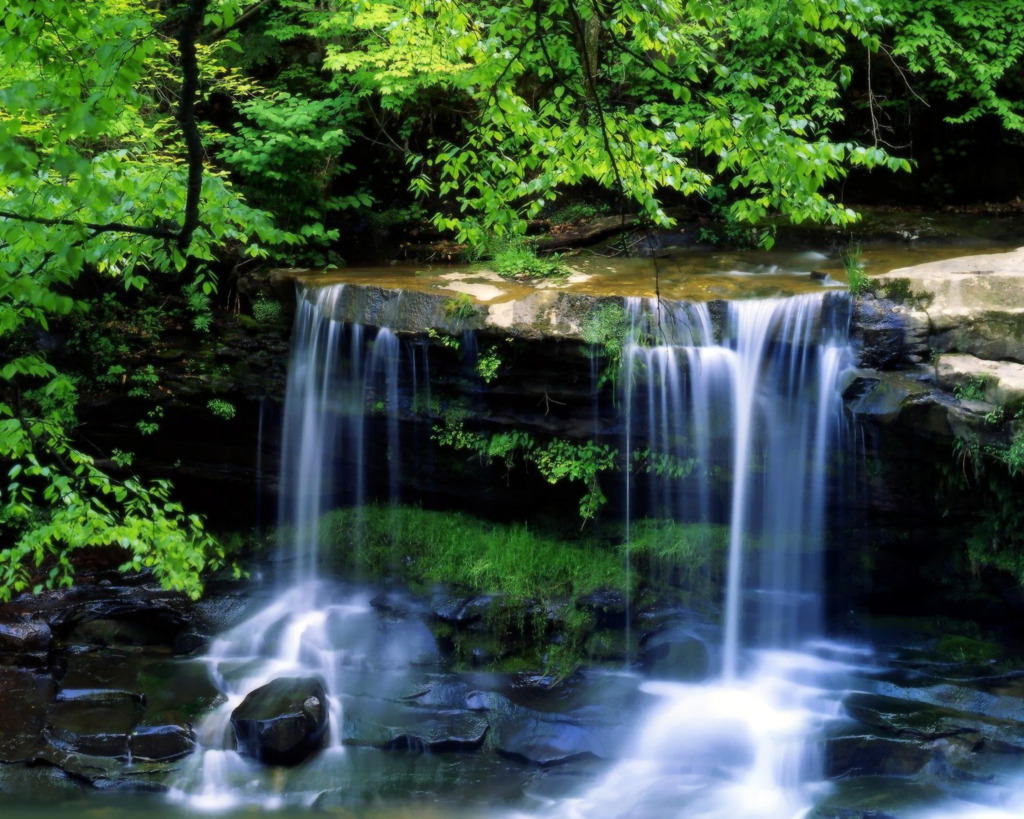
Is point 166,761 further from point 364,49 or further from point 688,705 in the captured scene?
point 364,49

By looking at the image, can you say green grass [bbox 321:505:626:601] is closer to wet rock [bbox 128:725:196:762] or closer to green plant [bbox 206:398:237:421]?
green plant [bbox 206:398:237:421]

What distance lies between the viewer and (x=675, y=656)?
762 cm

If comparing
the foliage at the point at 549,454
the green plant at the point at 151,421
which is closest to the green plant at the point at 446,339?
the foliage at the point at 549,454

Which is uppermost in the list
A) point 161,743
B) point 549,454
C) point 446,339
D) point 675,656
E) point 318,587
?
point 446,339

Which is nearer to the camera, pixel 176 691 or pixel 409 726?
pixel 409 726

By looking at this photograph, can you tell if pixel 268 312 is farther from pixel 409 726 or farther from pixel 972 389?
pixel 972 389

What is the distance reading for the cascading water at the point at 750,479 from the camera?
6.93 m

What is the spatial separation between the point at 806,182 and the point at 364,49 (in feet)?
29.7

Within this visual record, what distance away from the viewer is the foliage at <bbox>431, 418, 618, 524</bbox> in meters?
8.04

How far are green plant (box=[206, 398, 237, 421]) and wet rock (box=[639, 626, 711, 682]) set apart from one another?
4.84 m

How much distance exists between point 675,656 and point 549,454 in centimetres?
215

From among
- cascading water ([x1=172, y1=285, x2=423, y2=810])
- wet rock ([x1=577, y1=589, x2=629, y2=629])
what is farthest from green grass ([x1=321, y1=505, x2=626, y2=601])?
cascading water ([x1=172, y1=285, x2=423, y2=810])

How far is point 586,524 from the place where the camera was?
8586 millimetres

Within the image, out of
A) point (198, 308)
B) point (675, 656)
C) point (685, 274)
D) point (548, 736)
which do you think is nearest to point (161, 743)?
point (548, 736)
